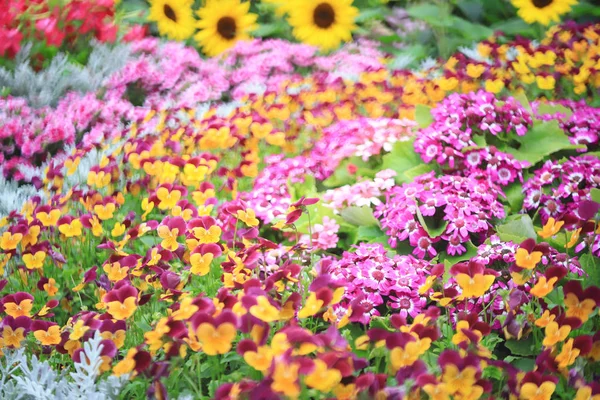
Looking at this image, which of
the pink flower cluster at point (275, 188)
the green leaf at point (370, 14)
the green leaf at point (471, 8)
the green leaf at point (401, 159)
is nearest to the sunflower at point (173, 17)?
the green leaf at point (370, 14)

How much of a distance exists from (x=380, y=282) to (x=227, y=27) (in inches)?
135

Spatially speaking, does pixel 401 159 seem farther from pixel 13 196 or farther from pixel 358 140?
pixel 13 196

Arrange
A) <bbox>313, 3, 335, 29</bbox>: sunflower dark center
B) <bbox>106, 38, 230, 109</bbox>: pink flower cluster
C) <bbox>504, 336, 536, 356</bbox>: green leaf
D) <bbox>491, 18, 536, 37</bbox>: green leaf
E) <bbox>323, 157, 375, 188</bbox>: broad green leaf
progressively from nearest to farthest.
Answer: <bbox>504, 336, 536, 356</bbox>: green leaf < <bbox>323, 157, 375, 188</bbox>: broad green leaf < <bbox>106, 38, 230, 109</bbox>: pink flower cluster < <bbox>313, 3, 335, 29</bbox>: sunflower dark center < <bbox>491, 18, 536, 37</bbox>: green leaf

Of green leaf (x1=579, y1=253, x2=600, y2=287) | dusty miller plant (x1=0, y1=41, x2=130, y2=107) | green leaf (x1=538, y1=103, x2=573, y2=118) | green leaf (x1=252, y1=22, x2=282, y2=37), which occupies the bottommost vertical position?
green leaf (x1=252, y1=22, x2=282, y2=37)

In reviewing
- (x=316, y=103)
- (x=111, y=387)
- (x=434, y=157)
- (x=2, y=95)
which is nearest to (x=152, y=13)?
(x=2, y=95)

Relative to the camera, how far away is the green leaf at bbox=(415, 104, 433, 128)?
2.89 meters

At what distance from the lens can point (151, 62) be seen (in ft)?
13.6

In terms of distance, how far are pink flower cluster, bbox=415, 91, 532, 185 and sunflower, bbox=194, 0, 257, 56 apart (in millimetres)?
2420

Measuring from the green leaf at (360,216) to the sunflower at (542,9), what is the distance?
8.91 feet

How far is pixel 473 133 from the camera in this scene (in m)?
2.66

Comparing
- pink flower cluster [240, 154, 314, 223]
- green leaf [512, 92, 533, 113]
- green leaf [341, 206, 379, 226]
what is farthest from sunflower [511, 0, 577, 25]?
green leaf [341, 206, 379, 226]

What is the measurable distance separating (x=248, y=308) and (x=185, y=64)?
3.22 metres

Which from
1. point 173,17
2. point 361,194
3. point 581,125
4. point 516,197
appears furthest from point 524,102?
point 173,17

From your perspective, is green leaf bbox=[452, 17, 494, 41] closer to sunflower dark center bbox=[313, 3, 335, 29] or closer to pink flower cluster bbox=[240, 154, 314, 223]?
sunflower dark center bbox=[313, 3, 335, 29]
